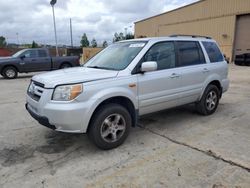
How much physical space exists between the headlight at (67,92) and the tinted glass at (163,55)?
143 centimetres

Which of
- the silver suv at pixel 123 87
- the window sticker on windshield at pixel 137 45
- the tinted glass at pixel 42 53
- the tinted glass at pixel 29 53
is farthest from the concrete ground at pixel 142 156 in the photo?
the tinted glass at pixel 42 53

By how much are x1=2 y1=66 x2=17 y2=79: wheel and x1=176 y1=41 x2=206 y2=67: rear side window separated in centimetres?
1269

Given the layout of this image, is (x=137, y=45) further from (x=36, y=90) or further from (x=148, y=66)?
(x=36, y=90)

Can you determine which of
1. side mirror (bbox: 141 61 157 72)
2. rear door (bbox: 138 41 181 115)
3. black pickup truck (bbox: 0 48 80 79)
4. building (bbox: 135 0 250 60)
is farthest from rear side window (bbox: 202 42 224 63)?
building (bbox: 135 0 250 60)

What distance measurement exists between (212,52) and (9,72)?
1279cm

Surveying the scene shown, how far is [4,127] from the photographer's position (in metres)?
5.45

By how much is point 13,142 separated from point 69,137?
3.16 feet

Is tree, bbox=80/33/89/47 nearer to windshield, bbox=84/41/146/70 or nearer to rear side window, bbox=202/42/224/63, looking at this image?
rear side window, bbox=202/42/224/63

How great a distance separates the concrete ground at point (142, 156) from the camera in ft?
10.7

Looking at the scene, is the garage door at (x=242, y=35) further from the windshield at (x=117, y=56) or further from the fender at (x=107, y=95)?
the fender at (x=107, y=95)

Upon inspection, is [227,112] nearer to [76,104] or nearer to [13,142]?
[76,104]

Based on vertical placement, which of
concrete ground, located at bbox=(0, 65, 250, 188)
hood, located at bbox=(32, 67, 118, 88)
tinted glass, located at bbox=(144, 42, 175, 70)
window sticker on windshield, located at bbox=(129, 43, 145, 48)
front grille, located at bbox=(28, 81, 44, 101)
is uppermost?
window sticker on windshield, located at bbox=(129, 43, 145, 48)

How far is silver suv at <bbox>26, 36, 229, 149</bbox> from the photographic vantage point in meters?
3.79

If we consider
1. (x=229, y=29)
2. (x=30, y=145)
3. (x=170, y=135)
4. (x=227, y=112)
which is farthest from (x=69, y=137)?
(x=229, y=29)
